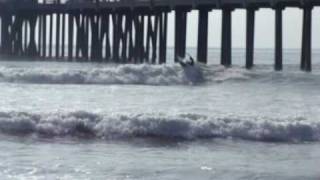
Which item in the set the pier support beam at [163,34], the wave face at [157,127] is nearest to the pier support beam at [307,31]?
the pier support beam at [163,34]

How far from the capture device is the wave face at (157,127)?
1317cm

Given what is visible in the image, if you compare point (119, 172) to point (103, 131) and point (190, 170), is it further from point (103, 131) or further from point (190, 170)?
point (103, 131)

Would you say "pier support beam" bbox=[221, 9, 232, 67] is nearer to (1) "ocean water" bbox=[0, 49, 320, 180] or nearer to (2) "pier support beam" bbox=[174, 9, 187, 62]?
(2) "pier support beam" bbox=[174, 9, 187, 62]

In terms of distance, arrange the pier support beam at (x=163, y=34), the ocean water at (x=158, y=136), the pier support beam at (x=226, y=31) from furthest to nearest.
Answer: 1. the pier support beam at (x=163, y=34)
2. the pier support beam at (x=226, y=31)
3. the ocean water at (x=158, y=136)

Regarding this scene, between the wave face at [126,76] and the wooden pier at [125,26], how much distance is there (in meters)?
1.46

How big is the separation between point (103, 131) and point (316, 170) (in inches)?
165

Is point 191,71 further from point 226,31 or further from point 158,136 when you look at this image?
point 158,136

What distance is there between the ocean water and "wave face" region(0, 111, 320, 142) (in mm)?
16

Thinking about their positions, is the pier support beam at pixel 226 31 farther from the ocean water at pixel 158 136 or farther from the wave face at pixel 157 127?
the wave face at pixel 157 127

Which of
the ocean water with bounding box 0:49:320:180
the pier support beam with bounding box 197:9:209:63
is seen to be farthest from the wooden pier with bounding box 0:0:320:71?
the ocean water with bounding box 0:49:320:180

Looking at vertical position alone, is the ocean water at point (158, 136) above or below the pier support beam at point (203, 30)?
below

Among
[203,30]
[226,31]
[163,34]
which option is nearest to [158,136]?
[226,31]

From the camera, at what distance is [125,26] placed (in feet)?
131

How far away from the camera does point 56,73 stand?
96.8ft
